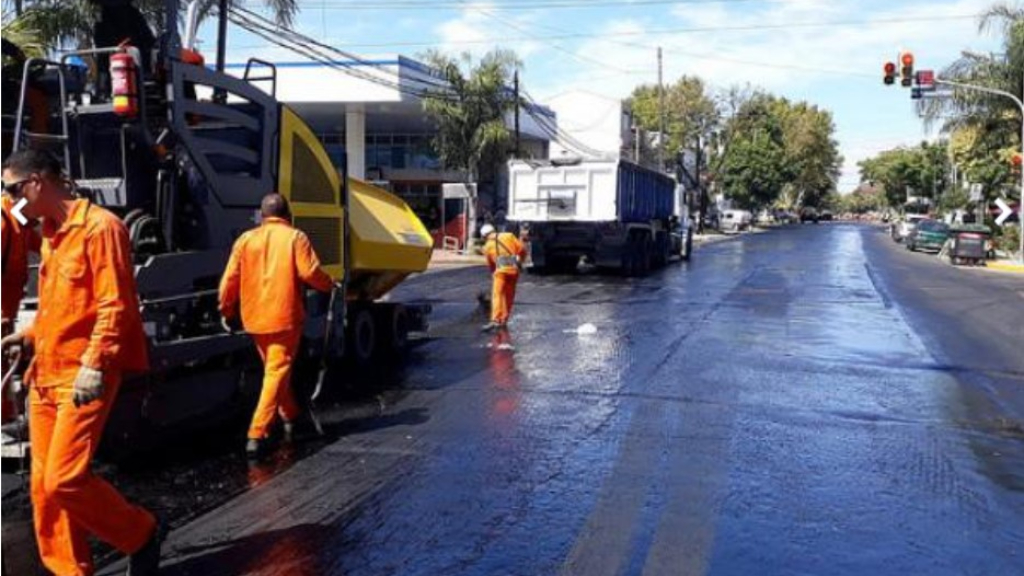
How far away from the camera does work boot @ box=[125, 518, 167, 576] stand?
177 inches

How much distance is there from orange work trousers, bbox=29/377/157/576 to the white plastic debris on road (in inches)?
379

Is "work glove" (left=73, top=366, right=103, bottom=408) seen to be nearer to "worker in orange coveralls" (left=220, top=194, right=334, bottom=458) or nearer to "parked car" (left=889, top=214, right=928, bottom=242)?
"worker in orange coveralls" (left=220, top=194, right=334, bottom=458)

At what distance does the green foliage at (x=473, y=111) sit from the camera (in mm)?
35875

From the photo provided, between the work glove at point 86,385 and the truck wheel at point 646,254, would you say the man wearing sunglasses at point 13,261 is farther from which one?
the truck wheel at point 646,254

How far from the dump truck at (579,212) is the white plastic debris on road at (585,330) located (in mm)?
10712

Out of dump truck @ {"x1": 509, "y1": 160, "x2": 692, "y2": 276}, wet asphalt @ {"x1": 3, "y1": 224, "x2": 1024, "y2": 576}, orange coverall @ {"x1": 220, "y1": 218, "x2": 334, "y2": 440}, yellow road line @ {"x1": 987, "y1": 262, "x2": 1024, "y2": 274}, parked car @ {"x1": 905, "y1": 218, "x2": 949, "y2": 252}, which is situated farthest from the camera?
parked car @ {"x1": 905, "y1": 218, "x2": 949, "y2": 252}

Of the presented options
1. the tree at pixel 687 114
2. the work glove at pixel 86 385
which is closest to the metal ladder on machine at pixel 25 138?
the work glove at pixel 86 385

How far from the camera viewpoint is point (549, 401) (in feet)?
29.3

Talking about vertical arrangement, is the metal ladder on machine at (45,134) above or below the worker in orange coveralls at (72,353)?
above

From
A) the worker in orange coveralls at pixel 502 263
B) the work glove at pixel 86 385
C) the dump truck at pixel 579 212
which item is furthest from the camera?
the dump truck at pixel 579 212

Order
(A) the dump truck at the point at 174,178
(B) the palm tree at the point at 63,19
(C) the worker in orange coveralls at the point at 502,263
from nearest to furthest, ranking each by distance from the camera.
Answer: (A) the dump truck at the point at 174,178 < (C) the worker in orange coveralls at the point at 502,263 < (B) the palm tree at the point at 63,19

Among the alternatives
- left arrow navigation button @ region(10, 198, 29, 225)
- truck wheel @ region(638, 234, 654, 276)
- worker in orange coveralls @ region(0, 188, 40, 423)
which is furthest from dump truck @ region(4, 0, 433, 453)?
truck wheel @ region(638, 234, 654, 276)

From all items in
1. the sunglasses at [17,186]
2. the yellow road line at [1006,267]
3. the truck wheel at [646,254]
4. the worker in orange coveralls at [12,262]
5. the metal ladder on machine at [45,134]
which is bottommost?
the yellow road line at [1006,267]

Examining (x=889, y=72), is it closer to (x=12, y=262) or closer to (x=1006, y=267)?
(x=1006, y=267)
